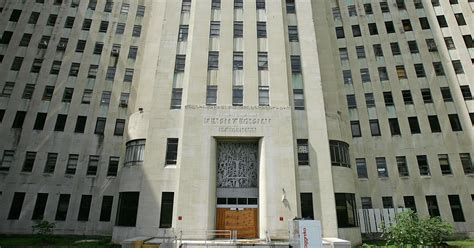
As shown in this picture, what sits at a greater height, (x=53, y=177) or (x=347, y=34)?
(x=347, y=34)

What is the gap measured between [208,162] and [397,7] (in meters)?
35.0

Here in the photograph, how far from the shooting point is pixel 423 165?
3322 centimetres

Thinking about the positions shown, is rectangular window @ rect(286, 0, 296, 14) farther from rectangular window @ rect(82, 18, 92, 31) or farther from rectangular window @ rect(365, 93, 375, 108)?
rectangular window @ rect(82, 18, 92, 31)

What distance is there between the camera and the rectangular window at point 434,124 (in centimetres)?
3402

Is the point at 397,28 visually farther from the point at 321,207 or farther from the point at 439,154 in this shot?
the point at 321,207

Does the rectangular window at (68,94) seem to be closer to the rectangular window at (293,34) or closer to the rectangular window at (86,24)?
Result: the rectangular window at (86,24)

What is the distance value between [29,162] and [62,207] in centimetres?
663

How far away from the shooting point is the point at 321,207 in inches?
989

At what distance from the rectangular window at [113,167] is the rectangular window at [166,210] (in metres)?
11.5

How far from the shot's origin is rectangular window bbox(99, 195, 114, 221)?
3181 cm

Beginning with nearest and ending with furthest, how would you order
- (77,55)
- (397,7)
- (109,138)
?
1. (109,138)
2. (77,55)
3. (397,7)

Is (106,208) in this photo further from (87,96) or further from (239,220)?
(239,220)

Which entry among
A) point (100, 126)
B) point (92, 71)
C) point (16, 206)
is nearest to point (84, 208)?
point (16, 206)

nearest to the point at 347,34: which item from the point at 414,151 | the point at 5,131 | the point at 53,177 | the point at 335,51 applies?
the point at 335,51
